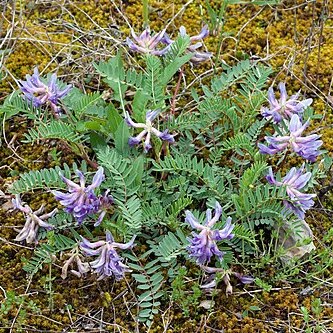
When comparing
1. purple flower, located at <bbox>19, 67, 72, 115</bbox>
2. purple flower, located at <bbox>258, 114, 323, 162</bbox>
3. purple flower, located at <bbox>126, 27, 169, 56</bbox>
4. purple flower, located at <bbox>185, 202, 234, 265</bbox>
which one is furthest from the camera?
purple flower, located at <bbox>126, 27, 169, 56</bbox>

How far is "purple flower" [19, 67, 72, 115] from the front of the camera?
2.29 metres

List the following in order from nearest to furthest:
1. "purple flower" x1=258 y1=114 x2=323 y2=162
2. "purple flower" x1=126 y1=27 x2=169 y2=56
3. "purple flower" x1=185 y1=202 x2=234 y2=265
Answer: "purple flower" x1=185 y1=202 x2=234 y2=265 → "purple flower" x1=258 y1=114 x2=323 y2=162 → "purple flower" x1=126 y1=27 x2=169 y2=56

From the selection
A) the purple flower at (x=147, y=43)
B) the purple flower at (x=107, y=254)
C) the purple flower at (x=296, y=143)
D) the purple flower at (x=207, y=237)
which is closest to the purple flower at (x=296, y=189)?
the purple flower at (x=296, y=143)

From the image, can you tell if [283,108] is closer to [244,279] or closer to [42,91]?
[244,279]

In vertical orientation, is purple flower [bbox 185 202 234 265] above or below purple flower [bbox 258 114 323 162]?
below

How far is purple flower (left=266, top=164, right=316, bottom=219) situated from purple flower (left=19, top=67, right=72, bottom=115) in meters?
0.69

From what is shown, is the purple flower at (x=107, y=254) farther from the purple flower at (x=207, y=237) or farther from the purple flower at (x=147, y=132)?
the purple flower at (x=147, y=132)

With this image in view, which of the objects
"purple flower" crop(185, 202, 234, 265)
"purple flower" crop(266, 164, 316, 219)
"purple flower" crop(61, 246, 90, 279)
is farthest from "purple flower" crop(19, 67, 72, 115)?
"purple flower" crop(266, 164, 316, 219)

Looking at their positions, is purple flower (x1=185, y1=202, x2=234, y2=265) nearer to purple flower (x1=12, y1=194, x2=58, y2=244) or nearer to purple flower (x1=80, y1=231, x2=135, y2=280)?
purple flower (x1=80, y1=231, x2=135, y2=280)

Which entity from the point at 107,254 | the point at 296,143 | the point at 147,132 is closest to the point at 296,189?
the point at 296,143

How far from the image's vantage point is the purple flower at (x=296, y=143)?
217cm

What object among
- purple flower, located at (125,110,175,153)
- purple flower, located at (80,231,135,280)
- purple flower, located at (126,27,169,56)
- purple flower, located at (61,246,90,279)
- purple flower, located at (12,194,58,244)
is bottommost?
purple flower, located at (61,246,90,279)

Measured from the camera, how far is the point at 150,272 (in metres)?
2.18

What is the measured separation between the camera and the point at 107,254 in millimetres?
2068
